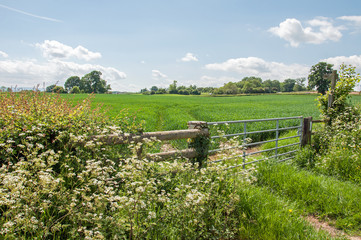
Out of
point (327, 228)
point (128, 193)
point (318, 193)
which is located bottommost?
point (327, 228)

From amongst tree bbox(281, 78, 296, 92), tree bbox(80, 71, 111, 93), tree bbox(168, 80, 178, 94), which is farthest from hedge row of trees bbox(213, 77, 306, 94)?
tree bbox(80, 71, 111, 93)

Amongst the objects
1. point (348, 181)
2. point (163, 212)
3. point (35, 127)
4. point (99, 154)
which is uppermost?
point (35, 127)

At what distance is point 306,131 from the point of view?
8.23 m

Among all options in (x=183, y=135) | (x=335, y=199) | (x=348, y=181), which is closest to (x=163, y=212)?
(x=183, y=135)

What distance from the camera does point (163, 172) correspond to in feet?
12.9

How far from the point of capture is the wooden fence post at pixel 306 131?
8.16 metres

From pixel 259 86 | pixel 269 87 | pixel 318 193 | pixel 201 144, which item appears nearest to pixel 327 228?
pixel 318 193

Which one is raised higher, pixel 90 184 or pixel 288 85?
pixel 288 85

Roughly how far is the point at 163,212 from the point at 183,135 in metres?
2.08

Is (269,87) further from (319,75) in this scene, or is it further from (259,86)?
(319,75)

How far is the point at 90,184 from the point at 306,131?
7.91 m

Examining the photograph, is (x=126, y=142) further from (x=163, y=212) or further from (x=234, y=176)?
(x=234, y=176)

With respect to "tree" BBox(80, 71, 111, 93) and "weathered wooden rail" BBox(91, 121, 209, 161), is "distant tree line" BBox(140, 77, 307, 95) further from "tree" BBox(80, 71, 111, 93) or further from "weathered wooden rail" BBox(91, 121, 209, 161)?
"weathered wooden rail" BBox(91, 121, 209, 161)

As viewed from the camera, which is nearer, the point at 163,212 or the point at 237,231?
the point at 163,212
